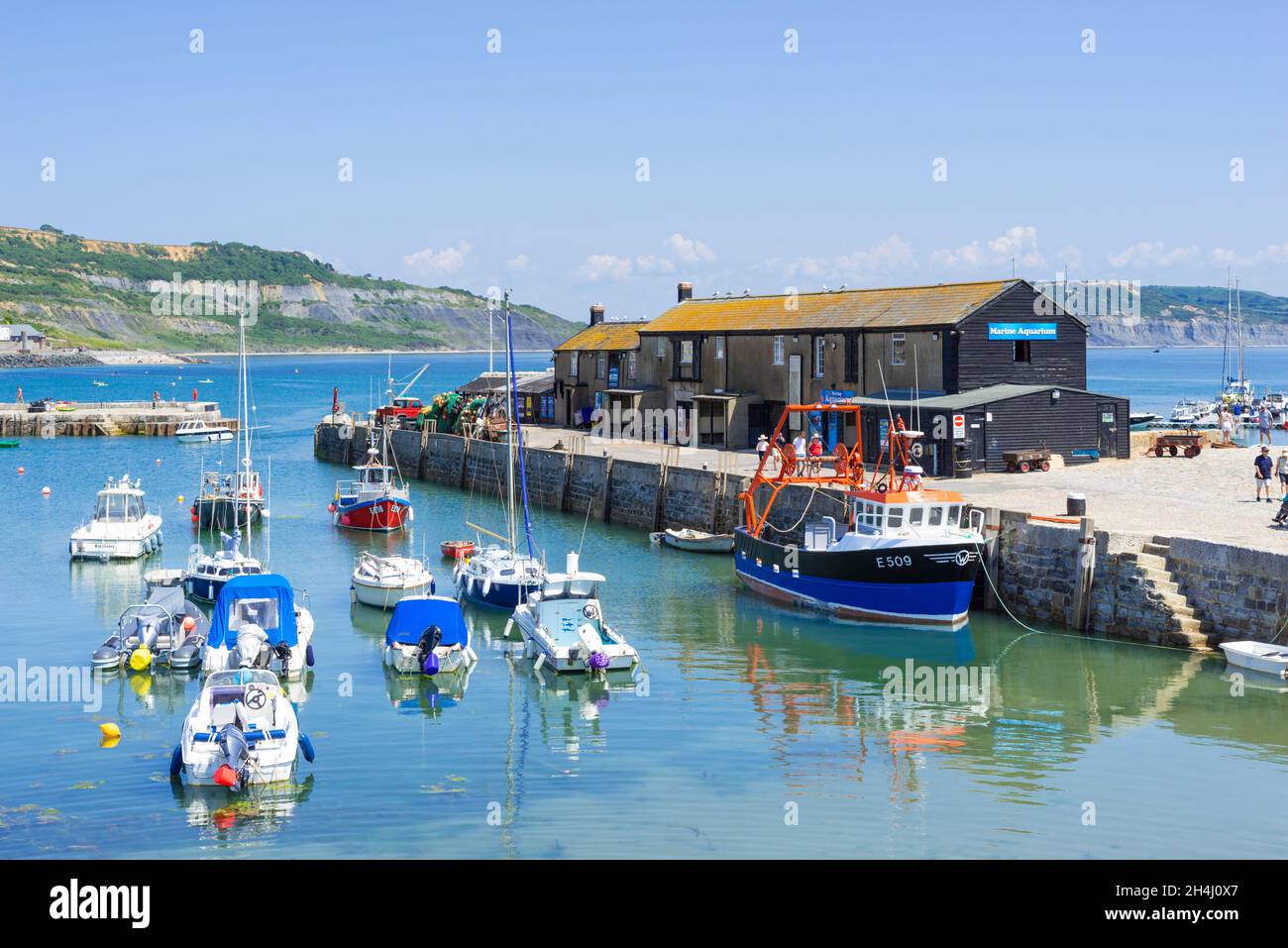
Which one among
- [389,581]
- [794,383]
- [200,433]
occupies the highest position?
[794,383]

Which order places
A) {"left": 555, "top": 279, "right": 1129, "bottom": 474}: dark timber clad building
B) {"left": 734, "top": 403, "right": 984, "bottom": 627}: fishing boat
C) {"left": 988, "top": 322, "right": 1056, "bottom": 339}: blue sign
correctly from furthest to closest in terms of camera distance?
{"left": 988, "top": 322, "right": 1056, "bottom": 339}: blue sign < {"left": 555, "top": 279, "right": 1129, "bottom": 474}: dark timber clad building < {"left": 734, "top": 403, "right": 984, "bottom": 627}: fishing boat

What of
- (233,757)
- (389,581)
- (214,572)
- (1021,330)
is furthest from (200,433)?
(233,757)

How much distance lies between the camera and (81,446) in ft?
308

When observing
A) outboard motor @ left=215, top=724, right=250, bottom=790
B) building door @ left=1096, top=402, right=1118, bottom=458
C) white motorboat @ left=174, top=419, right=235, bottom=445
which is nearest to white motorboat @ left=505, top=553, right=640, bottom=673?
outboard motor @ left=215, top=724, right=250, bottom=790

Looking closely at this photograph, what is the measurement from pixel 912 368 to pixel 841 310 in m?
6.12

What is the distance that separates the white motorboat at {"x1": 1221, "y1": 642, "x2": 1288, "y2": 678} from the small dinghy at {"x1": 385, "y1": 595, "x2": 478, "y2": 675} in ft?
58.1

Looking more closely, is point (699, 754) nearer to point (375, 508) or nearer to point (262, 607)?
point (262, 607)

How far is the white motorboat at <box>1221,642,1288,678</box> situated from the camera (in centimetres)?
2953

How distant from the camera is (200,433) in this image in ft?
332

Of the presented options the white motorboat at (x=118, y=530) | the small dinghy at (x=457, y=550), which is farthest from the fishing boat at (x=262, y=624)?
the white motorboat at (x=118, y=530)

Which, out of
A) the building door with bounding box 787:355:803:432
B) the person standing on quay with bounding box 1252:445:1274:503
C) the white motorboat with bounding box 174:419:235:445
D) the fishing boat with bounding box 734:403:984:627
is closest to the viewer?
the fishing boat with bounding box 734:403:984:627

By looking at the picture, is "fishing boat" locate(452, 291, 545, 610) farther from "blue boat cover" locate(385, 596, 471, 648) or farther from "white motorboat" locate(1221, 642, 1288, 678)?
"white motorboat" locate(1221, 642, 1288, 678)
